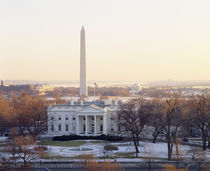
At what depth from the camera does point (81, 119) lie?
74938mm

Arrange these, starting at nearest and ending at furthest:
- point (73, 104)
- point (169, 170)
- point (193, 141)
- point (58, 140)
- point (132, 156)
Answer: point (169, 170), point (132, 156), point (193, 141), point (58, 140), point (73, 104)

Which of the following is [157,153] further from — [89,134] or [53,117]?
[53,117]

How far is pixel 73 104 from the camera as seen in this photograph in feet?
259

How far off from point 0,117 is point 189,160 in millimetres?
43212

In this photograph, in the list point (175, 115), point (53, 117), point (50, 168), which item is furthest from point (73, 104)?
point (50, 168)

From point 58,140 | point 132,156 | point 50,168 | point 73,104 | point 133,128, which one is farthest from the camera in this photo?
point 73,104

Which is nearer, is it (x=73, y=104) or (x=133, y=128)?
(x=133, y=128)

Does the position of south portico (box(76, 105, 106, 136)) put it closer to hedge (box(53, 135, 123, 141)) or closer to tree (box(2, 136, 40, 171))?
hedge (box(53, 135, 123, 141))

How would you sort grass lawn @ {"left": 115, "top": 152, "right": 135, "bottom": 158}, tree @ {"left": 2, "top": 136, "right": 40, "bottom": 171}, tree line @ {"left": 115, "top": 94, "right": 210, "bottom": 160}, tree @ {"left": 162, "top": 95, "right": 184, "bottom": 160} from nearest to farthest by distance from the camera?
tree @ {"left": 2, "top": 136, "right": 40, "bottom": 171} → tree @ {"left": 162, "top": 95, "right": 184, "bottom": 160} → grass lawn @ {"left": 115, "top": 152, "right": 135, "bottom": 158} → tree line @ {"left": 115, "top": 94, "right": 210, "bottom": 160}

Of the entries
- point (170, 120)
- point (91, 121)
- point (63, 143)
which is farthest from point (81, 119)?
point (170, 120)

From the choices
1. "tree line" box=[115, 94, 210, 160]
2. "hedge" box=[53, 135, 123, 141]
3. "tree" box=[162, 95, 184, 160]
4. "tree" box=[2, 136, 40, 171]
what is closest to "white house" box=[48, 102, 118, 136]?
"hedge" box=[53, 135, 123, 141]

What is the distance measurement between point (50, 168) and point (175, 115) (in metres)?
25.3

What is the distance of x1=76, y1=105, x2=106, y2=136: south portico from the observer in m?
73.2

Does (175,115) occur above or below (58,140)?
above
